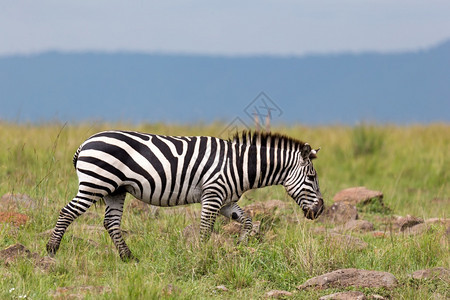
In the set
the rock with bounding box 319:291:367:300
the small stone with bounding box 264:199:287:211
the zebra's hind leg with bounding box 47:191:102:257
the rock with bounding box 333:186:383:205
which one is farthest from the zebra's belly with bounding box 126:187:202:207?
the rock with bounding box 333:186:383:205

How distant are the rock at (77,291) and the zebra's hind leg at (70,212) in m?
1.35

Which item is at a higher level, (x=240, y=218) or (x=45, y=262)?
(x=240, y=218)

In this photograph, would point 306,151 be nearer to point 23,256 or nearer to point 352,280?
point 352,280

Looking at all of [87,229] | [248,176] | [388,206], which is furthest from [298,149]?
[388,206]

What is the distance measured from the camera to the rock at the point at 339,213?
33.9 ft

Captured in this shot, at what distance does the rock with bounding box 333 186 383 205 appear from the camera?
11.5 m

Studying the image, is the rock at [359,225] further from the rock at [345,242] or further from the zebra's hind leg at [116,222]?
the zebra's hind leg at [116,222]

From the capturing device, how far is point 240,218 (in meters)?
7.91

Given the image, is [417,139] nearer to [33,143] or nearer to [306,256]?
[33,143]

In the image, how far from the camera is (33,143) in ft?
52.1

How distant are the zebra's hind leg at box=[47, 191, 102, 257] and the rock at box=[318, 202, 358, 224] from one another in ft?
13.9

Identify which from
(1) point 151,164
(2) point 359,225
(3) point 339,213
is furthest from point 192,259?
(3) point 339,213

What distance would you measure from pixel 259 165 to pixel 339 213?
306 centimetres

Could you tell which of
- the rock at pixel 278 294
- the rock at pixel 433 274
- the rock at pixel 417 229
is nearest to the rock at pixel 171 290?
the rock at pixel 278 294
